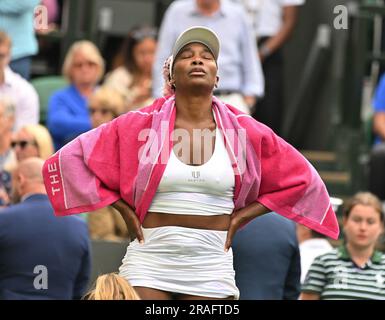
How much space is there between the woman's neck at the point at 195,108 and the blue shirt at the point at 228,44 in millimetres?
4368

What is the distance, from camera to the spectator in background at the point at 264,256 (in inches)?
293

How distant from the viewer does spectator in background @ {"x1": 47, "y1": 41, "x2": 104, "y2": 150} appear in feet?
34.6

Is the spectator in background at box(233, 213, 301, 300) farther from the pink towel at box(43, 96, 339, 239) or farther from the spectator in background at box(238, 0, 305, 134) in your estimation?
the spectator in background at box(238, 0, 305, 134)

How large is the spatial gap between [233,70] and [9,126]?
1.91m

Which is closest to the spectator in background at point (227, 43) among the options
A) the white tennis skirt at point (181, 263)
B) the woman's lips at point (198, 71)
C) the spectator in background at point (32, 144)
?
the spectator in background at point (32, 144)

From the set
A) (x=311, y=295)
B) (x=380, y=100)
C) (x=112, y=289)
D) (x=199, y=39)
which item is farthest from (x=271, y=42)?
(x=112, y=289)

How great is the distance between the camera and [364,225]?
26.4 ft

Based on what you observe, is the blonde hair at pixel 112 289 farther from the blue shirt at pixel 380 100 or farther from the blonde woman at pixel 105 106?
the blue shirt at pixel 380 100

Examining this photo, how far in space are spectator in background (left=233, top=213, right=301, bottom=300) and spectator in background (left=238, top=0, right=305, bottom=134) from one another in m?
4.03

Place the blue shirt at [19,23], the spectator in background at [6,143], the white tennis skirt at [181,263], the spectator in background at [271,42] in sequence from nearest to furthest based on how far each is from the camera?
1. the white tennis skirt at [181,263]
2. the spectator in background at [6,143]
3. the blue shirt at [19,23]
4. the spectator in background at [271,42]

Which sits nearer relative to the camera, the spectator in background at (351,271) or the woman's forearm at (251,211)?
the woman's forearm at (251,211)

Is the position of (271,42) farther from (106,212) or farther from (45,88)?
(106,212)
